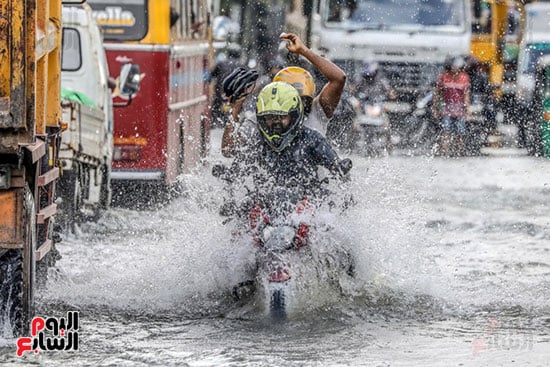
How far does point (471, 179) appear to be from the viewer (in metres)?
22.0

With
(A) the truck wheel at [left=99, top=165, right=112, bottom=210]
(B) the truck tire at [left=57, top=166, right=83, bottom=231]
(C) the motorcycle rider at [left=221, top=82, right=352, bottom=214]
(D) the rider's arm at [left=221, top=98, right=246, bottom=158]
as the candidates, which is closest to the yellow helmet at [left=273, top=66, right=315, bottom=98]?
(D) the rider's arm at [left=221, top=98, right=246, bottom=158]

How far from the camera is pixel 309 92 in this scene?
1085cm

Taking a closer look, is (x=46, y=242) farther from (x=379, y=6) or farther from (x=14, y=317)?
(x=379, y=6)

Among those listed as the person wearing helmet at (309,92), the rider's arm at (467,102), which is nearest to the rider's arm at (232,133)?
the person wearing helmet at (309,92)

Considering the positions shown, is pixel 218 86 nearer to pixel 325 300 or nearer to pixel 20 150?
pixel 325 300

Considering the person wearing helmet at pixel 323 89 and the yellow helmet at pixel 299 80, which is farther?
the yellow helmet at pixel 299 80

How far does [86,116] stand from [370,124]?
12402mm

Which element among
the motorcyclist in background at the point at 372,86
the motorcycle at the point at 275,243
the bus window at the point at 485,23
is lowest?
the motorcyclist in background at the point at 372,86

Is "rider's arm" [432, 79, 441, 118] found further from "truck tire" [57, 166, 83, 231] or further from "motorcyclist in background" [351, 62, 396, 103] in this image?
"truck tire" [57, 166, 83, 231]

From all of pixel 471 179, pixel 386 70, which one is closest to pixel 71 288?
pixel 471 179

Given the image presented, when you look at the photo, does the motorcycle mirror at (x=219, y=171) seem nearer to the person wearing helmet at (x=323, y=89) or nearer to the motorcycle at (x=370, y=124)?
the person wearing helmet at (x=323, y=89)

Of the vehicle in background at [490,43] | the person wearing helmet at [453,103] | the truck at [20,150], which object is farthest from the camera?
the vehicle in background at [490,43]

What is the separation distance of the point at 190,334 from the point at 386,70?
65.5 feet

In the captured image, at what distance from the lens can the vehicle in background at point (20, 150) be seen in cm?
786
